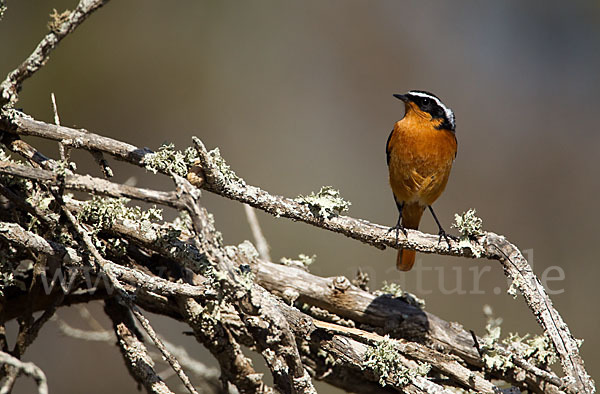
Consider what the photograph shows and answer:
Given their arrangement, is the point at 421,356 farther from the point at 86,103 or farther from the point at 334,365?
the point at 86,103

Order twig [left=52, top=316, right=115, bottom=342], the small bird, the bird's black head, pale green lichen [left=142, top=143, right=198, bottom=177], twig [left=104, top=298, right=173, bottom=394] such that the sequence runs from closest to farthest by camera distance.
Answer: pale green lichen [left=142, top=143, right=198, bottom=177]
twig [left=104, top=298, right=173, bottom=394]
twig [left=52, top=316, right=115, bottom=342]
the small bird
the bird's black head

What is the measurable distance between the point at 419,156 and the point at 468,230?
1461 millimetres

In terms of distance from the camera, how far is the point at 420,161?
3914 mm

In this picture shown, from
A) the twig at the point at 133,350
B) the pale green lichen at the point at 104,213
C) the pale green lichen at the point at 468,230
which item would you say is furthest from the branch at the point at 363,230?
the twig at the point at 133,350

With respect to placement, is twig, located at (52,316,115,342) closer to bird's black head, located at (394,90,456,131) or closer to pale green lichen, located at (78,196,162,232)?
pale green lichen, located at (78,196,162,232)

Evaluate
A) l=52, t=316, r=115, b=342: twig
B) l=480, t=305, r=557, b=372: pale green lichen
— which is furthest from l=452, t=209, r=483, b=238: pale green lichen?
l=52, t=316, r=115, b=342: twig

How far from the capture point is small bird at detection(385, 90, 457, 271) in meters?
3.91

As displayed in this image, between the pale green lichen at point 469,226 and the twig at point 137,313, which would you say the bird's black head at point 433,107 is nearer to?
the pale green lichen at point 469,226

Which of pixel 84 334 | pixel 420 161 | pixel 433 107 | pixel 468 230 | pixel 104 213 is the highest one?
pixel 433 107

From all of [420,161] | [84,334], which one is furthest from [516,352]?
[84,334]

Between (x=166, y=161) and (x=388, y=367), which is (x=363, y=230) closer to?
(x=388, y=367)

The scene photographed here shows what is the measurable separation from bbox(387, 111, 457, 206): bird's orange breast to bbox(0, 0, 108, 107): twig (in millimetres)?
2506

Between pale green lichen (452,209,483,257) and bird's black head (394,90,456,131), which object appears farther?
bird's black head (394,90,456,131)

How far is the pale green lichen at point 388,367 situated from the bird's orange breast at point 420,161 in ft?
5.51
